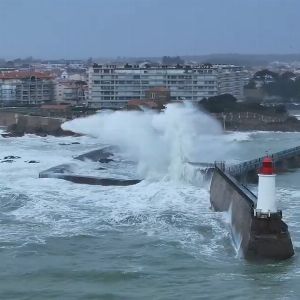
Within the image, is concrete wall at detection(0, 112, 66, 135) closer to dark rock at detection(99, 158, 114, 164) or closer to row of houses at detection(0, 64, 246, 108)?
row of houses at detection(0, 64, 246, 108)

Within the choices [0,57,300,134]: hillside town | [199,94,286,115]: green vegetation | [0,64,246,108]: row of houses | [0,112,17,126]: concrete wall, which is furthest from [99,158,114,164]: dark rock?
[0,64,246,108]: row of houses

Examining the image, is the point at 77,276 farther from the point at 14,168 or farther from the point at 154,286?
the point at 14,168

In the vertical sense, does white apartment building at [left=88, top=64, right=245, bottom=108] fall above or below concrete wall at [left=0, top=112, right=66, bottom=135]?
above

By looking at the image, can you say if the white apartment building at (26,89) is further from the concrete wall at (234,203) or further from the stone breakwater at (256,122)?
the concrete wall at (234,203)

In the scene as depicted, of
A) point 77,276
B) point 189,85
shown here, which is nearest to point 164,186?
point 77,276

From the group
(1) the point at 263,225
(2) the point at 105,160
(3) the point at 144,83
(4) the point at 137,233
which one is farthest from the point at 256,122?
(1) the point at 263,225

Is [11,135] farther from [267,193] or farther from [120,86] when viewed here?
[267,193]

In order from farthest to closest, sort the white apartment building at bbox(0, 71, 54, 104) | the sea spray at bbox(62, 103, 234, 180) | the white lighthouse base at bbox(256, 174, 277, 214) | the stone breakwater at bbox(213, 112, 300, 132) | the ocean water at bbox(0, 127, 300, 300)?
the white apartment building at bbox(0, 71, 54, 104) < the stone breakwater at bbox(213, 112, 300, 132) < the sea spray at bbox(62, 103, 234, 180) < the white lighthouse base at bbox(256, 174, 277, 214) < the ocean water at bbox(0, 127, 300, 300)
